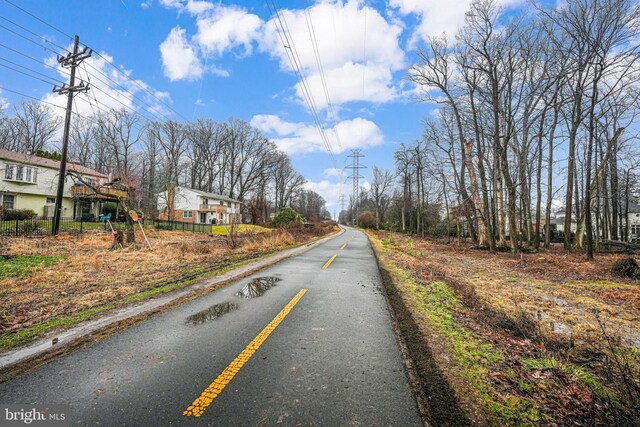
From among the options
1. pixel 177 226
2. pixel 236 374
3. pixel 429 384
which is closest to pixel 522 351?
pixel 429 384

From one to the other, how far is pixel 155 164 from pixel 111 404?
192 feet

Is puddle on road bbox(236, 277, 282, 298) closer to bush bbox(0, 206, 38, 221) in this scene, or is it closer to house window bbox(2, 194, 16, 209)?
bush bbox(0, 206, 38, 221)

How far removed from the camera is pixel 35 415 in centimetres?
237

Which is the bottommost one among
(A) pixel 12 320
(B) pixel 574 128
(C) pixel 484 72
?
(A) pixel 12 320

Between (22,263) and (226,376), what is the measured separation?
1048cm

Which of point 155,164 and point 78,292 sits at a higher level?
point 155,164

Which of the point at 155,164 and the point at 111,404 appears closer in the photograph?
the point at 111,404

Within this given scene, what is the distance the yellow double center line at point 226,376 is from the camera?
2.36 metres

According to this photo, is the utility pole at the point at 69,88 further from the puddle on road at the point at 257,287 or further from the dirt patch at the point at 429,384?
the dirt patch at the point at 429,384

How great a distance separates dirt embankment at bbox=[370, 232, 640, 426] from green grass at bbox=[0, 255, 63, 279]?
9811mm

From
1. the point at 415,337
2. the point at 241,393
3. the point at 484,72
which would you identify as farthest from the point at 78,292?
the point at 484,72

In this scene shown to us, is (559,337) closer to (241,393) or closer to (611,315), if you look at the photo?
(611,315)

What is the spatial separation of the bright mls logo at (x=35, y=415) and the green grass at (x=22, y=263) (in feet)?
23.3

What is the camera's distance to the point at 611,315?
5.62m
